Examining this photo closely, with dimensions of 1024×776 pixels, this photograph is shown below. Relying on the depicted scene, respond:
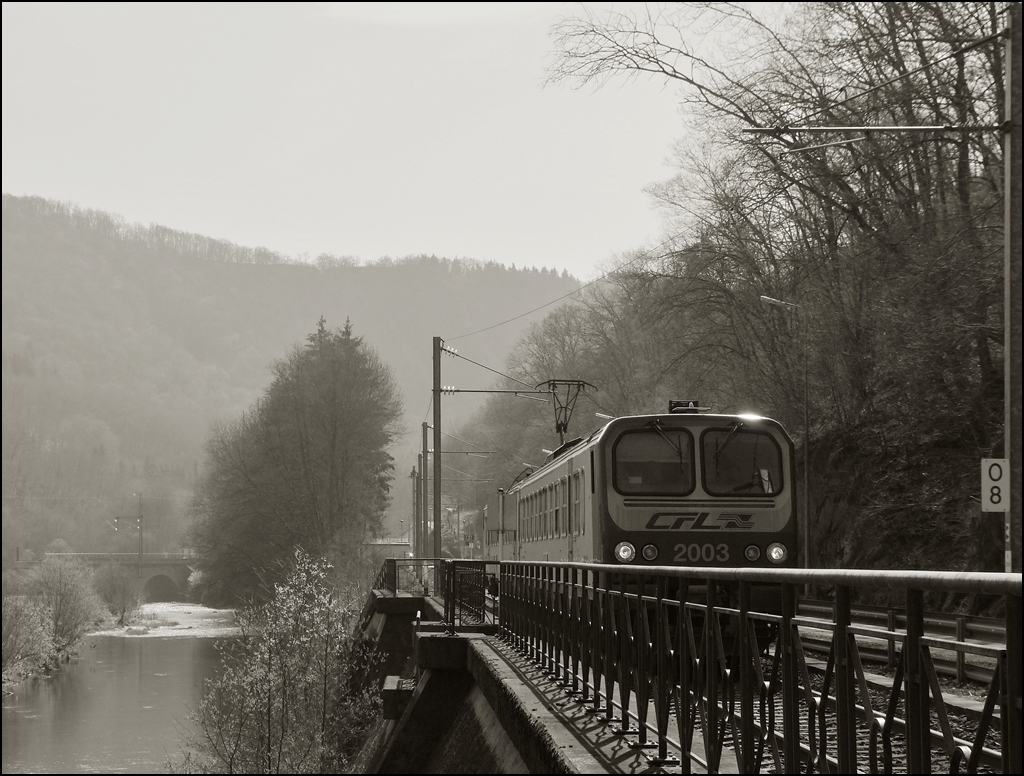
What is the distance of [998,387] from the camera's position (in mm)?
24688

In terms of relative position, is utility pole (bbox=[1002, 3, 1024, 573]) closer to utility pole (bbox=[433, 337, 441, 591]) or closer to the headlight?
the headlight

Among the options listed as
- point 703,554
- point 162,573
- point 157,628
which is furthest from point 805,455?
point 162,573

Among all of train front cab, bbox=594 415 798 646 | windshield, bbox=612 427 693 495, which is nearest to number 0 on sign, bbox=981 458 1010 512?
train front cab, bbox=594 415 798 646

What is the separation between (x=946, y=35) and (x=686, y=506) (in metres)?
12.8

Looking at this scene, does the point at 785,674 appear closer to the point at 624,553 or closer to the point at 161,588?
the point at 624,553

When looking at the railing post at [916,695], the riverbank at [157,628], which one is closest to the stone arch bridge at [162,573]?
the riverbank at [157,628]

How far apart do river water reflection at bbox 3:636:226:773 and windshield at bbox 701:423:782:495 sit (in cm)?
2464

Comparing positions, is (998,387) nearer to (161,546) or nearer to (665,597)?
(665,597)

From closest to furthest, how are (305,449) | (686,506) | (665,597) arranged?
(665,597), (686,506), (305,449)

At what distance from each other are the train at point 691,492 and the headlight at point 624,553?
0.04 ft

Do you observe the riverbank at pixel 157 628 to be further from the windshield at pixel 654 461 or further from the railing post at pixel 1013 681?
the railing post at pixel 1013 681

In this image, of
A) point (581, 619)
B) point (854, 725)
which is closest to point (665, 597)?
point (854, 725)

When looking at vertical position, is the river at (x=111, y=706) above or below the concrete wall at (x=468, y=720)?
below

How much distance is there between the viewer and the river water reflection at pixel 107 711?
39.0m
